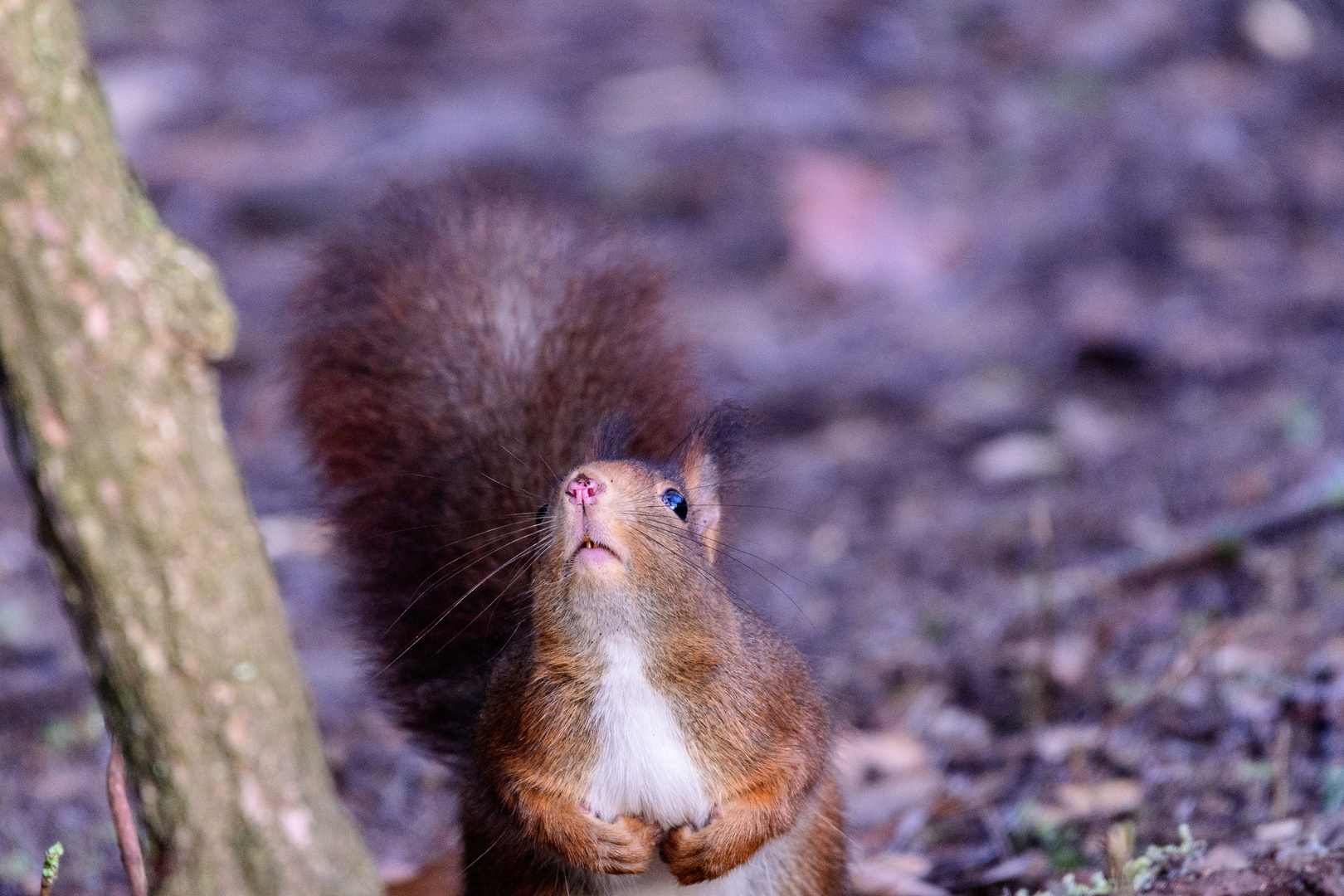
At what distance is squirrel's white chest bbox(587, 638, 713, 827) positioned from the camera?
2.07m

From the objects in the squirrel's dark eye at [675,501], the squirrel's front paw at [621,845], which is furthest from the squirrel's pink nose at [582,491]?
the squirrel's front paw at [621,845]

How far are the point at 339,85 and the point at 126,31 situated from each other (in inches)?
49.5

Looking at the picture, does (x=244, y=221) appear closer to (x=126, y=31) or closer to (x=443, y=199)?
(x=126, y=31)

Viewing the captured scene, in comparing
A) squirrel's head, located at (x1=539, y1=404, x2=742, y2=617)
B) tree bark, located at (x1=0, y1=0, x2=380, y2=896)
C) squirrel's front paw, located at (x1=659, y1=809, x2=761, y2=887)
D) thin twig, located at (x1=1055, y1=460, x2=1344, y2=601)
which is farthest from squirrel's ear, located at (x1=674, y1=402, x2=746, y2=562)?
thin twig, located at (x1=1055, y1=460, x2=1344, y2=601)

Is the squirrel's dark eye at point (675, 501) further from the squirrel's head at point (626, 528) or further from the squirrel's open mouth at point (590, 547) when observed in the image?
the squirrel's open mouth at point (590, 547)

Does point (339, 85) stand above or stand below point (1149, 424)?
above

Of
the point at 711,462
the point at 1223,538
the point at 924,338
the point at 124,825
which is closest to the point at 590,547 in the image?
the point at 711,462

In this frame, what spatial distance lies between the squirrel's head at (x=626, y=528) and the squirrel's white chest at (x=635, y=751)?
109mm

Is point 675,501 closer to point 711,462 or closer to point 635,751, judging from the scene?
point 711,462

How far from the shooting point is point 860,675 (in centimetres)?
371

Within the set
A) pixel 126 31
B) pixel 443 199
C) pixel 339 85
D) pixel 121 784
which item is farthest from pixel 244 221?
pixel 121 784

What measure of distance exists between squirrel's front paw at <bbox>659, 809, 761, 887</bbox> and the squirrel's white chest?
3cm

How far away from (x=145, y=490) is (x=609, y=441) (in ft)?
3.20

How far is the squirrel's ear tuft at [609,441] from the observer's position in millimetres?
2318
